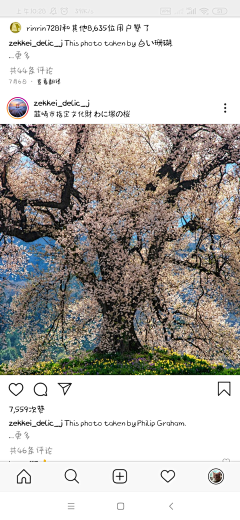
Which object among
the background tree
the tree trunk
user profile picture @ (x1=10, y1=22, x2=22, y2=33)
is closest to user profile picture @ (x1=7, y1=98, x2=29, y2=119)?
user profile picture @ (x1=10, y1=22, x2=22, y2=33)

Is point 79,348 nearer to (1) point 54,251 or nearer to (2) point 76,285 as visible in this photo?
(2) point 76,285

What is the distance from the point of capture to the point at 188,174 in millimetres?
19391

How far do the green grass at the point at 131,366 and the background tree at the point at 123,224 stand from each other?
57 centimetres

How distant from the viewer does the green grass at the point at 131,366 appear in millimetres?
14556
